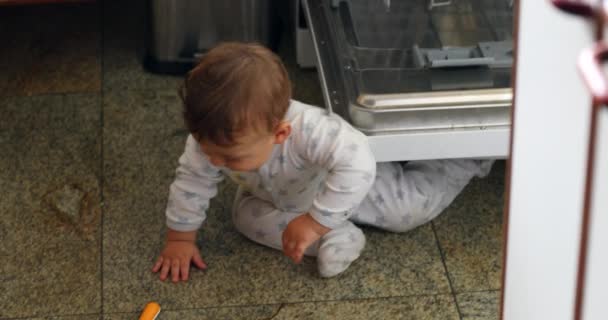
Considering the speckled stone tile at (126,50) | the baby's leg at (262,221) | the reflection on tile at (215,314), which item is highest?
the speckled stone tile at (126,50)

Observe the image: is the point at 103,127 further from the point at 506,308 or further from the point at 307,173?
the point at 506,308

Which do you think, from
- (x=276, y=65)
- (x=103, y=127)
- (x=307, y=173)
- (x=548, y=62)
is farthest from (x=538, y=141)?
(x=103, y=127)

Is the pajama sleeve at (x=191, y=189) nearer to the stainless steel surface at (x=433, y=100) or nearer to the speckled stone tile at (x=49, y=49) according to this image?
the stainless steel surface at (x=433, y=100)

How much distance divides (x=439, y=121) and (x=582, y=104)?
2.36 ft

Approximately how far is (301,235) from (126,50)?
2.29ft

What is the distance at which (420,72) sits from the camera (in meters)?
1.27

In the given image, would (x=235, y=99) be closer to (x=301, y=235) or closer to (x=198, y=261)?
(x=301, y=235)

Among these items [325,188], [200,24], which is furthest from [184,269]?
[200,24]

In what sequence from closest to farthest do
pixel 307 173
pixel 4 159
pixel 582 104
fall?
pixel 582 104
pixel 307 173
pixel 4 159

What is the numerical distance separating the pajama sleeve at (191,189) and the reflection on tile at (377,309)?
0.54ft

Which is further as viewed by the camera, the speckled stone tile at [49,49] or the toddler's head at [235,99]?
the speckled stone tile at [49,49]

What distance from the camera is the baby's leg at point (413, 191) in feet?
4.16

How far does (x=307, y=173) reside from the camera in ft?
3.91

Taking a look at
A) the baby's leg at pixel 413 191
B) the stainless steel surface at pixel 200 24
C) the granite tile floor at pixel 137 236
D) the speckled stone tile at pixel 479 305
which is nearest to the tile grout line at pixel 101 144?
the granite tile floor at pixel 137 236
